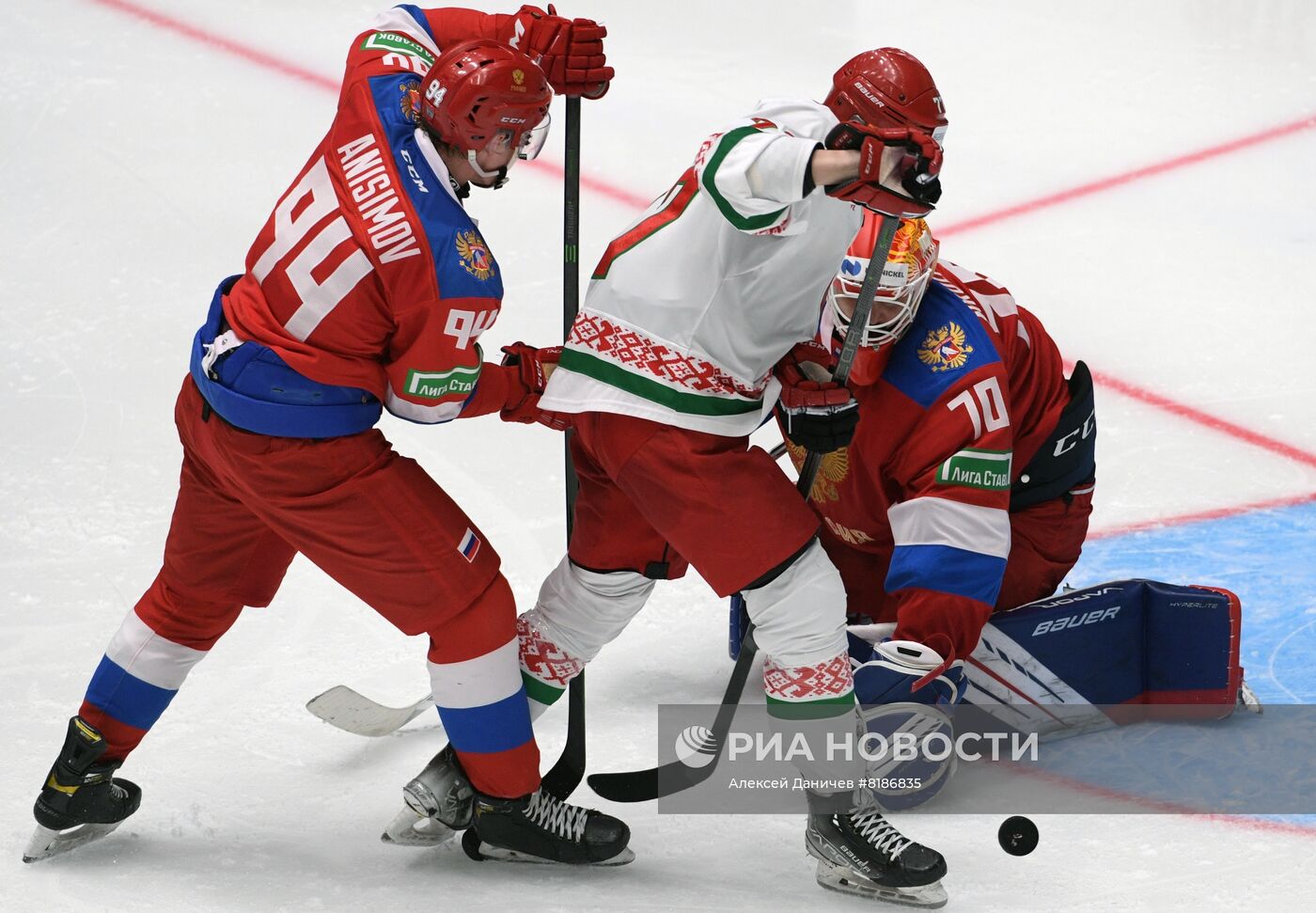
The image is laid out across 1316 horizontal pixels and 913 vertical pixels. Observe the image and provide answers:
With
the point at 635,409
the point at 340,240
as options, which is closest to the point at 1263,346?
the point at 635,409

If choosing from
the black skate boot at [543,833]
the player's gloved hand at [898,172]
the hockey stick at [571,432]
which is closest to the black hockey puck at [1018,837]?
the black skate boot at [543,833]

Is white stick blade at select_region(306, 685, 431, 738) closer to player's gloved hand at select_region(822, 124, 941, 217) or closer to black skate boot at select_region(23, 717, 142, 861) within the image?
black skate boot at select_region(23, 717, 142, 861)

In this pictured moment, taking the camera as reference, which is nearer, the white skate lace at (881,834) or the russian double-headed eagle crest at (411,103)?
the russian double-headed eagle crest at (411,103)

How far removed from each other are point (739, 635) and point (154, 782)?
1.13 meters

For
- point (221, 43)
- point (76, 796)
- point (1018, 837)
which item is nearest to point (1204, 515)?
point (1018, 837)

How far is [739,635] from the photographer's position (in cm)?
343

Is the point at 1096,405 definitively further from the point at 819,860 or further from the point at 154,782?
the point at 154,782

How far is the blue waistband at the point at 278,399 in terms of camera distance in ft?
8.30

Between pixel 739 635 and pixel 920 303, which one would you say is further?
pixel 739 635

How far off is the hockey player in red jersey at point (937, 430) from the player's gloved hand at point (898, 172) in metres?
0.60

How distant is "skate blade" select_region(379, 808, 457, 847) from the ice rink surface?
1.1 inches

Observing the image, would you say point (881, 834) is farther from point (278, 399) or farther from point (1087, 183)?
point (1087, 183)

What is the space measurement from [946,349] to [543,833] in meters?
1.05

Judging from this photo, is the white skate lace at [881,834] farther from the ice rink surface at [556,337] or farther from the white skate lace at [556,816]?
the white skate lace at [556,816]
